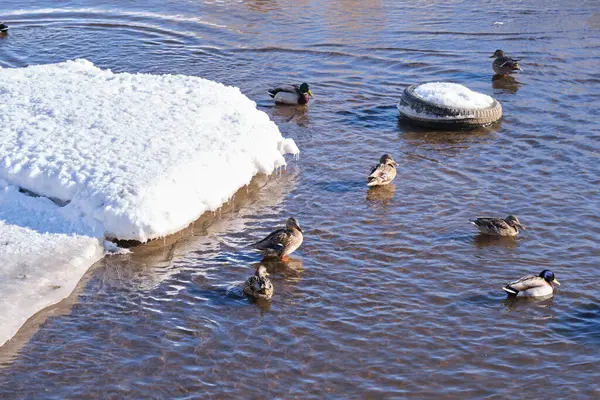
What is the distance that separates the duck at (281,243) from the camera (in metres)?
11.2

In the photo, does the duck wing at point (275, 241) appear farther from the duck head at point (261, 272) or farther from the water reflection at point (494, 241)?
the water reflection at point (494, 241)

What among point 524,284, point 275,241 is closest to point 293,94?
point 275,241

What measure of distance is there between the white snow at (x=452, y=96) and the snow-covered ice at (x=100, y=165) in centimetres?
318

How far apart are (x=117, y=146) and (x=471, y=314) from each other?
541 cm

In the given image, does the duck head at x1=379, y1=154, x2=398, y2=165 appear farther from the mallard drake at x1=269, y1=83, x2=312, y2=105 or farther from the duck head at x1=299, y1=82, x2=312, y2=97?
the duck head at x1=299, y1=82, x2=312, y2=97

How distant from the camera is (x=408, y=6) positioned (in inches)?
1008

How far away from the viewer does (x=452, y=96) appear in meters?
16.5

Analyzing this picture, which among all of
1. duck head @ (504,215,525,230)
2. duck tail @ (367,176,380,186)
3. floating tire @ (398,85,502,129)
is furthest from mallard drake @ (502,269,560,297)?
floating tire @ (398,85,502,129)

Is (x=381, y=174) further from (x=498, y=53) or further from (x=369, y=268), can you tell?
(x=498, y=53)

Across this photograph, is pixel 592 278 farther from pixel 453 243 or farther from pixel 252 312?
pixel 252 312

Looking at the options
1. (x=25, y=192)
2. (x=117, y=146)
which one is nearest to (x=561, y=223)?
(x=117, y=146)

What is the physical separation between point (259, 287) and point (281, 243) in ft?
3.51

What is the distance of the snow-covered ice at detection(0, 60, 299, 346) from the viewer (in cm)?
1093

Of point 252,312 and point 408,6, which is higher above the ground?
point 408,6
